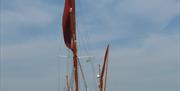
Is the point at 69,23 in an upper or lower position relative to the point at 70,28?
upper

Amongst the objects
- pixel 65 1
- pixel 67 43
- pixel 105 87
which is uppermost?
pixel 65 1

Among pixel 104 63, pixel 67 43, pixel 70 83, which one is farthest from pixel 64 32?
pixel 104 63

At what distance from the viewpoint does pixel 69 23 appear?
165ft

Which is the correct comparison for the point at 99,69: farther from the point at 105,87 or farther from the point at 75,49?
the point at 75,49

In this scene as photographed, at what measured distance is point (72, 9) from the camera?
49.8m

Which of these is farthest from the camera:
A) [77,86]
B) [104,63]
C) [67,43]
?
[104,63]

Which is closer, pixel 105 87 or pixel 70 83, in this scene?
pixel 70 83

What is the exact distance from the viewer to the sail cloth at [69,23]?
49.6 m

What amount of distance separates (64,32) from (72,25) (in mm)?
1891

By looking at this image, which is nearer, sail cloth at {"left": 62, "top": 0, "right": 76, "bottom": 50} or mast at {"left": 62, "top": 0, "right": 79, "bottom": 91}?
mast at {"left": 62, "top": 0, "right": 79, "bottom": 91}

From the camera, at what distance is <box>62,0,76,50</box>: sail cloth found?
49.6 meters

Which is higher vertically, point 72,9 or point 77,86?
point 72,9

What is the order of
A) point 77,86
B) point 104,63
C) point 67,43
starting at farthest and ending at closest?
point 104,63, point 67,43, point 77,86

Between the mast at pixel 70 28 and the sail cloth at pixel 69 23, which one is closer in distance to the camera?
the mast at pixel 70 28
